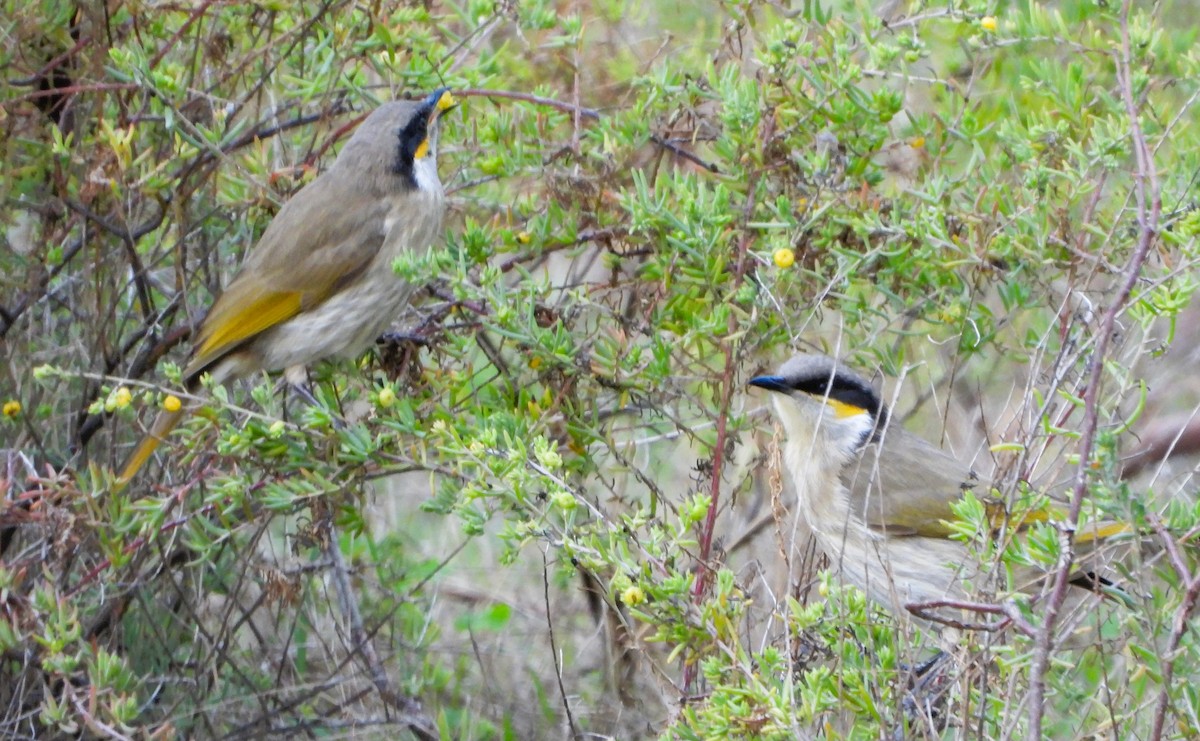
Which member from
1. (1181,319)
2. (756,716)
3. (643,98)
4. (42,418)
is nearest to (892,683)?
(756,716)

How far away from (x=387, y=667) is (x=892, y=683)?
8.16 feet

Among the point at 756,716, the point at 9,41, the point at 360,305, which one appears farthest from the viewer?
the point at 360,305

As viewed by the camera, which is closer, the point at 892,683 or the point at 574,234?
the point at 892,683

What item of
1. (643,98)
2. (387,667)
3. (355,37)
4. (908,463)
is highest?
(355,37)

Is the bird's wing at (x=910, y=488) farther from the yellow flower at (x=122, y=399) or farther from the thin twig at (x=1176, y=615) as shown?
the yellow flower at (x=122, y=399)

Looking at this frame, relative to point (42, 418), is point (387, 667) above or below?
below

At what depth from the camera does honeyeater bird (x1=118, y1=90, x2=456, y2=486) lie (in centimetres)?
450

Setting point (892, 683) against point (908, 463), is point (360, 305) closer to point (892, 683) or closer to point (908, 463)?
point (908, 463)

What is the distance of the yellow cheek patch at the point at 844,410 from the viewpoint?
4.51m

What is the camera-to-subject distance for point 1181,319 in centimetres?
607

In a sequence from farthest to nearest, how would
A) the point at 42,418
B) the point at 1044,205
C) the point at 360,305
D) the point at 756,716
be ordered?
the point at 360,305
the point at 42,418
the point at 1044,205
the point at 756,716

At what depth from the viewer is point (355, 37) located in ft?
13.3

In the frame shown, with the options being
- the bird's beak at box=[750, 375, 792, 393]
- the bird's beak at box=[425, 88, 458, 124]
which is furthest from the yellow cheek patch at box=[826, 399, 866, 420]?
the bird's beak at box=[425, 88, 458, 124]

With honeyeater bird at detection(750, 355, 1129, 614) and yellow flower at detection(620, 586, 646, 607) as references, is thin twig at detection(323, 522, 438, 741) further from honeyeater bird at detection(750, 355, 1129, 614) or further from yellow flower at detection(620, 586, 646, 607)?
yellow flower at detection(620, 586, 646, 607)
